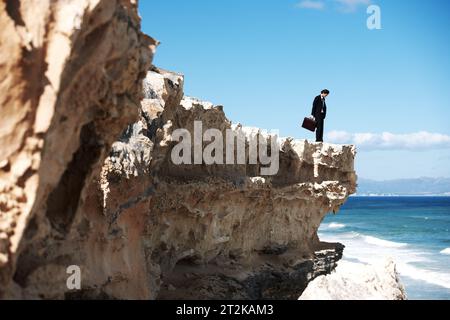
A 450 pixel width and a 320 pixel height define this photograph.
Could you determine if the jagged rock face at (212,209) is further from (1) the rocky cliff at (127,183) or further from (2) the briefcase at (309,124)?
(2) the briefcase at (309,124)

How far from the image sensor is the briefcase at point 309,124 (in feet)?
50.0

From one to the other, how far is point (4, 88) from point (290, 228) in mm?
11488

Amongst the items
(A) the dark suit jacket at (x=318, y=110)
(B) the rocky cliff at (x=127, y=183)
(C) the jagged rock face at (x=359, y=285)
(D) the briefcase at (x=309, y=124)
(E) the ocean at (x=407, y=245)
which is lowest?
(E) the ocean at (x=407, y=245)

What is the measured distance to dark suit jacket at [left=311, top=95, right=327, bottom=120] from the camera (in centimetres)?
1517

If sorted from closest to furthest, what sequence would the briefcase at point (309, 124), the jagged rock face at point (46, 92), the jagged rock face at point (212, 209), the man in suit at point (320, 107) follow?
1. the jagged rock face at point (46, 92)
2. the jagged rock face at point (212, 209)
3. the man in suit at point (320, 107)
4. the briefcase at point (309, 124)

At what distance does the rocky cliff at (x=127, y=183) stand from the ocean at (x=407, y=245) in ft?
34.6

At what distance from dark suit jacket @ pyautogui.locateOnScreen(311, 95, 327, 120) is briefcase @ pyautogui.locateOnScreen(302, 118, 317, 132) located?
0.16m

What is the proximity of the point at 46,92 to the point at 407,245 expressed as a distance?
1637 inches

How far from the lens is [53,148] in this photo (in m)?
5.21

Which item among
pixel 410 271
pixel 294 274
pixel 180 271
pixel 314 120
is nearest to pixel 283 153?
pixel 314 120

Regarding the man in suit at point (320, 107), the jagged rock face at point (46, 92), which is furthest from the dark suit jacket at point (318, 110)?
the jagged rock face at point (46, 92)

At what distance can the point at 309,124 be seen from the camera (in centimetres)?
1530

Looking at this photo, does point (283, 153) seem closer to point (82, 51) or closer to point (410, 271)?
point (82, 51)
